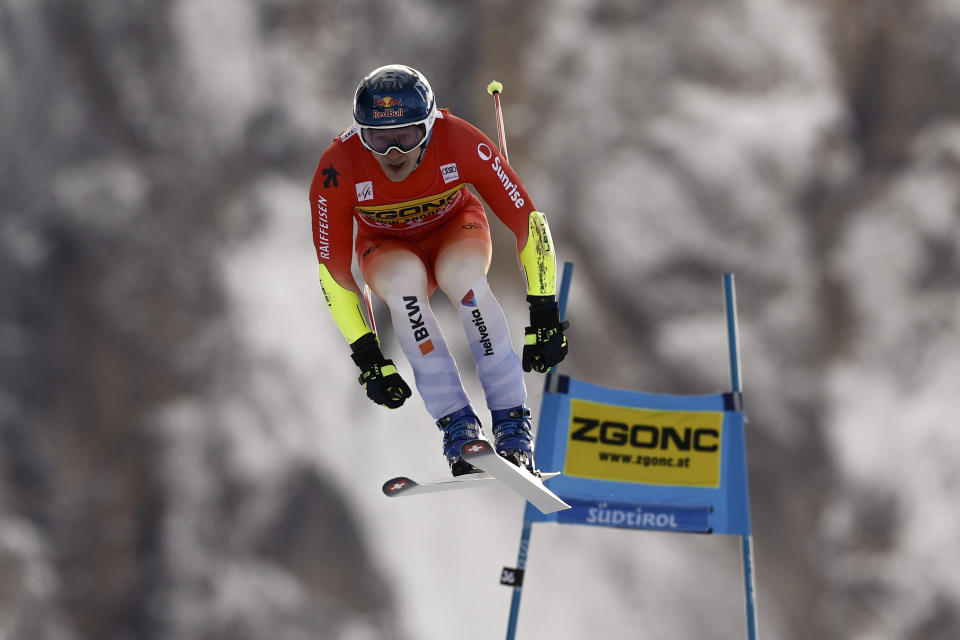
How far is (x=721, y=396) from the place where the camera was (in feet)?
31.8

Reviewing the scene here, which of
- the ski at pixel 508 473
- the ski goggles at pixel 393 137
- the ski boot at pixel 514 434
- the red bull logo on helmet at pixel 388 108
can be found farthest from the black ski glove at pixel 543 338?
the red bull logo on helmet at pixel 388 108

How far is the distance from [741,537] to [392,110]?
516cm

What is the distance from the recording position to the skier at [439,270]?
6.77m

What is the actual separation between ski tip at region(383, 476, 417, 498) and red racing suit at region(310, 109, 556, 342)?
3.32ft

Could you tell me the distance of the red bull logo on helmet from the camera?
6395 mm

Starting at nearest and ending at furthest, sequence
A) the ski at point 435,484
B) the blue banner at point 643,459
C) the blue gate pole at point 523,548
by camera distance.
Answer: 1. the ski at point 435,484
2. the blue gate pole at point 523,548
3. the blue banner at point 643,459

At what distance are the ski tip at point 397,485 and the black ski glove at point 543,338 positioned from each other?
1.10 meters

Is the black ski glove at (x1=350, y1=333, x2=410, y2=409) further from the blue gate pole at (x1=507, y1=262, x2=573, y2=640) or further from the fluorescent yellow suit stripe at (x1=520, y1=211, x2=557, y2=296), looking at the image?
the blue gate pole at (x1=507, y1=262, x2=573, y2=640)

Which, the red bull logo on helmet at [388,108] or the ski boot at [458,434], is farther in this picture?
the ski boot at [458,434]

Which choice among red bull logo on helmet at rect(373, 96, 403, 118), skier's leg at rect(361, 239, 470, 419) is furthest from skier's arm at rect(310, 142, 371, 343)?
red bull logo on helmet at rect(373, 96, 403, 118)

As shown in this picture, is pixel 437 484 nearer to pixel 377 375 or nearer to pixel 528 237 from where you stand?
pixel 377 375

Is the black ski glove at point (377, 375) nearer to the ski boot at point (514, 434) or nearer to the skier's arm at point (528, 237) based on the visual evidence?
the ski boot at point (514, 434)

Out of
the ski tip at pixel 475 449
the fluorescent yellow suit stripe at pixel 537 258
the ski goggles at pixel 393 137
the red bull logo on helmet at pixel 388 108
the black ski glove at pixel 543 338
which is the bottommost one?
the ski tip at pixel 475 449

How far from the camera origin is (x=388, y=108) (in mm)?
6402
